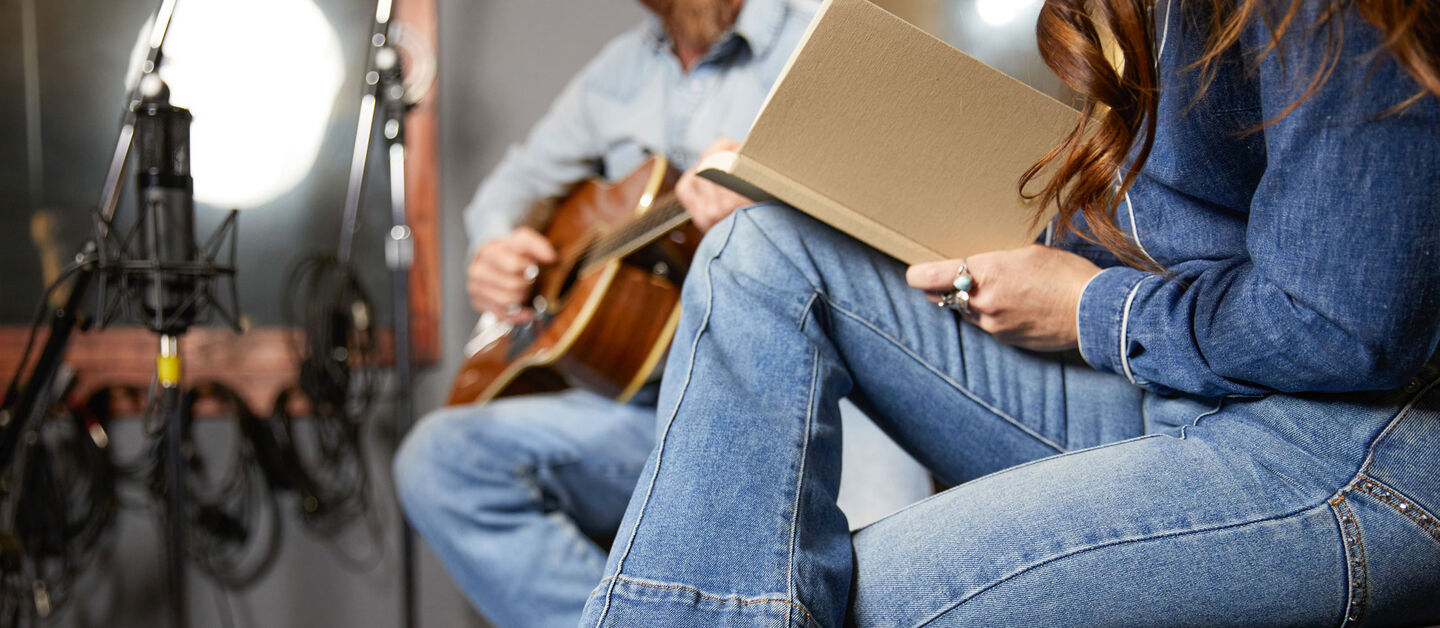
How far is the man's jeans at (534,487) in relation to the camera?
3.76 ft

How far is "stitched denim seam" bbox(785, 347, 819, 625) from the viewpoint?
56 centimetres

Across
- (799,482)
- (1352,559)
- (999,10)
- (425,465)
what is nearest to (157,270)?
(425,465)

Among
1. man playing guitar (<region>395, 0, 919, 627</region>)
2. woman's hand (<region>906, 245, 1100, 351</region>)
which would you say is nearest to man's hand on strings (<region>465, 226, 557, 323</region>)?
man playing guitar (<region>395, 0, 919, 627</region>)

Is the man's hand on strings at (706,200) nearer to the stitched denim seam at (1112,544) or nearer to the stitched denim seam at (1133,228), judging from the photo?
the stitched denim seam at (1133,228)

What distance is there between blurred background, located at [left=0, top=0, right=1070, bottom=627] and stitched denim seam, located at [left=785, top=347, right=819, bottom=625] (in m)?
1.16

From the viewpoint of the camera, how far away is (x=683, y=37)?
4.91 ft

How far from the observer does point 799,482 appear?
0.61 meters

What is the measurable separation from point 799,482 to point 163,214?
700mm

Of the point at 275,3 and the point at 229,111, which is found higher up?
the point at 275,3

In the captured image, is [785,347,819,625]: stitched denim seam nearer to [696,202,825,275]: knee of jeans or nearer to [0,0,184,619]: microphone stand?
[696,202,825,275]: knee of jeans

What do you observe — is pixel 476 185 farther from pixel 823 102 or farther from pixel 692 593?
pixel 692 593

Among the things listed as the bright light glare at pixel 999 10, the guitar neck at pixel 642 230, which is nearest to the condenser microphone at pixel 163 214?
the guitar neck at pixel 642 230

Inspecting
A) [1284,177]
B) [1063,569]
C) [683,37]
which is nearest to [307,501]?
[683,37]

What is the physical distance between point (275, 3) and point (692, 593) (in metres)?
1.60
